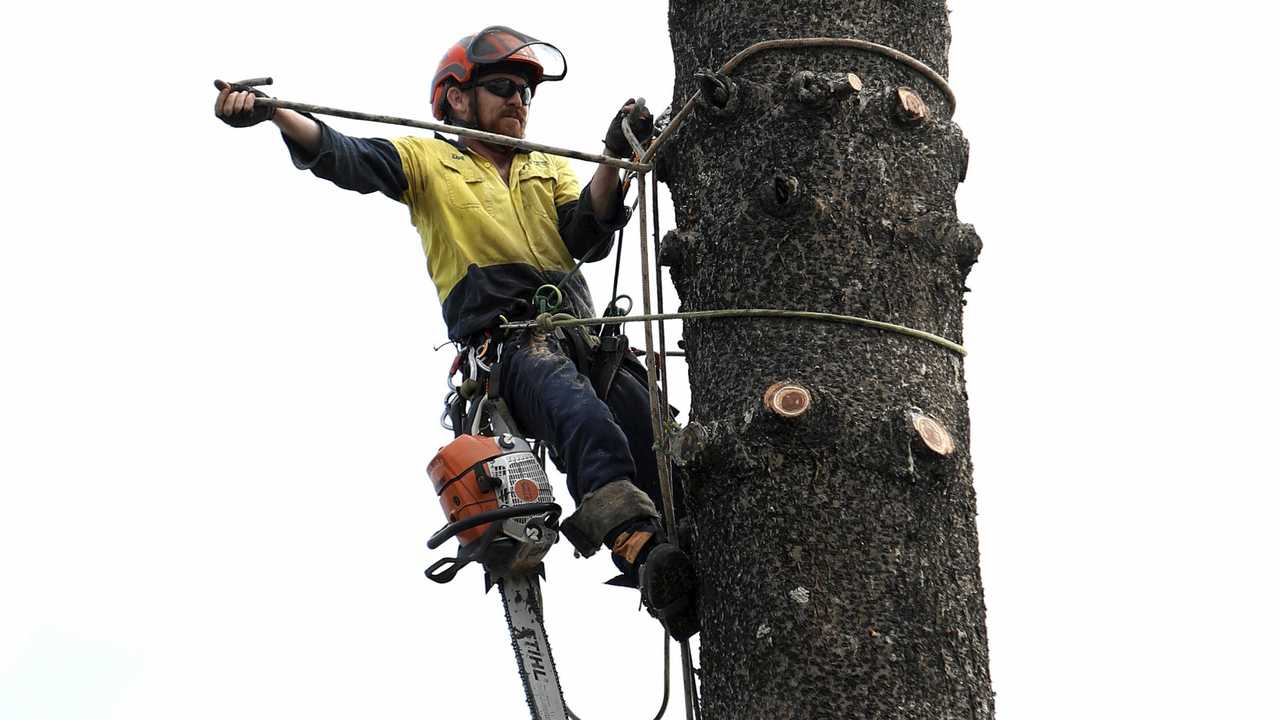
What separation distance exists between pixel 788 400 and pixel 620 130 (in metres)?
1.19

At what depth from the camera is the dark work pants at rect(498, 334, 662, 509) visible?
3756mm

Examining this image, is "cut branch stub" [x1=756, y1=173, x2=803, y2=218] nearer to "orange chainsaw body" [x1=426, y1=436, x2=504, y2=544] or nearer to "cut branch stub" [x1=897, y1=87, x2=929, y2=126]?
"cut branch stub" [x1=897, y1=87, x2=929, y2=126]

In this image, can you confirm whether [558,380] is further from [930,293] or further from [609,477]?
[930,293]

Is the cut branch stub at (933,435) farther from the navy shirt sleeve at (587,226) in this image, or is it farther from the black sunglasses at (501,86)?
the black sunglasses at (501,86)

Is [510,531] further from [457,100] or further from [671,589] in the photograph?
[457,100]

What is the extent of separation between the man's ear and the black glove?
2.89 ft

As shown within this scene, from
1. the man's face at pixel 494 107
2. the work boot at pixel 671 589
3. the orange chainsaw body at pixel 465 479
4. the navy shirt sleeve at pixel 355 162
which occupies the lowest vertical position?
the work boot at pixel 671 589

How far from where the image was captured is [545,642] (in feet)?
12.7

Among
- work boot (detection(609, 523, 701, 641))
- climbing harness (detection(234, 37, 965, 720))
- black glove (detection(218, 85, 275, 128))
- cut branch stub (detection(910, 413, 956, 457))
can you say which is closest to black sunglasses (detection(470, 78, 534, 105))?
climbing harness (detection(234, 37, 965, 720))

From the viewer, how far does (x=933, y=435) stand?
9.71 feet

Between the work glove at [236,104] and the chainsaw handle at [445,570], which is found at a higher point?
the work glove at [236,104]

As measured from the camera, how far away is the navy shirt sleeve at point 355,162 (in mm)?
4121

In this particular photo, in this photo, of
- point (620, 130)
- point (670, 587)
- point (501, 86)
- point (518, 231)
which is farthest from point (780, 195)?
point (501, 86)

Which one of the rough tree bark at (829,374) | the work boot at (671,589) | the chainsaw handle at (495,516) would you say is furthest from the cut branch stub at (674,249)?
the chainsaw handle at (495,516)
